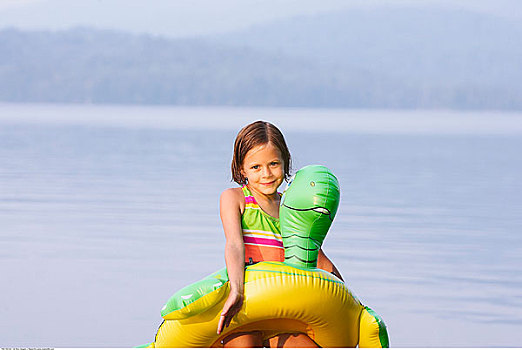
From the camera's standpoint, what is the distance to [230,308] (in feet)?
6.61

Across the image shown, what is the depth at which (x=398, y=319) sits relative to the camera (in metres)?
3.58

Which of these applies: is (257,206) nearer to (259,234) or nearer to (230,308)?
(259,234)

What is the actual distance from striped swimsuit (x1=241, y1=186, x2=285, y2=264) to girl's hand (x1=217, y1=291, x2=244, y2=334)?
122 mm

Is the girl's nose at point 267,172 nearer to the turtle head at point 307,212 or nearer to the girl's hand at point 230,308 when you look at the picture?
the turtle head at point 307,212

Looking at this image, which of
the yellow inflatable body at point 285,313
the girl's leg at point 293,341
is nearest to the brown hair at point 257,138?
the yellow inflatable body at point 285,313

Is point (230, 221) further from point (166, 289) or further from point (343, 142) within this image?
point (343, 142)

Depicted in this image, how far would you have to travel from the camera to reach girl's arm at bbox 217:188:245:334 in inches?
79.7

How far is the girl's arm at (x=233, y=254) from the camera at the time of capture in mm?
2023

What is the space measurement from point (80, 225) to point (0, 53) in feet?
131

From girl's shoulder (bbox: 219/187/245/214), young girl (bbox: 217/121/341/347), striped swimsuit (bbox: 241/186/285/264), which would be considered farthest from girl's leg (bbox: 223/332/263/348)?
girl's shoulder (bbox: 219/187/245/214)

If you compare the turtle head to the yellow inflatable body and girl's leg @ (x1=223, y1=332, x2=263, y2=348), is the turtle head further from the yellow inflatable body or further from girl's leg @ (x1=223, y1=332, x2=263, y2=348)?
Answer: girl's leg @ (x1=223, y1=332, x2=263, y2=348)

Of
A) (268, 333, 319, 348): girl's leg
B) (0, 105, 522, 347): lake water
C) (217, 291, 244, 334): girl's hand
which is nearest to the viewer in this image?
(217, 291, 244, 334): girl's hand

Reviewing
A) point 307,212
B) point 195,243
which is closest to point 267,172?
point 307,212

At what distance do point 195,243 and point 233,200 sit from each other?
2.92m
